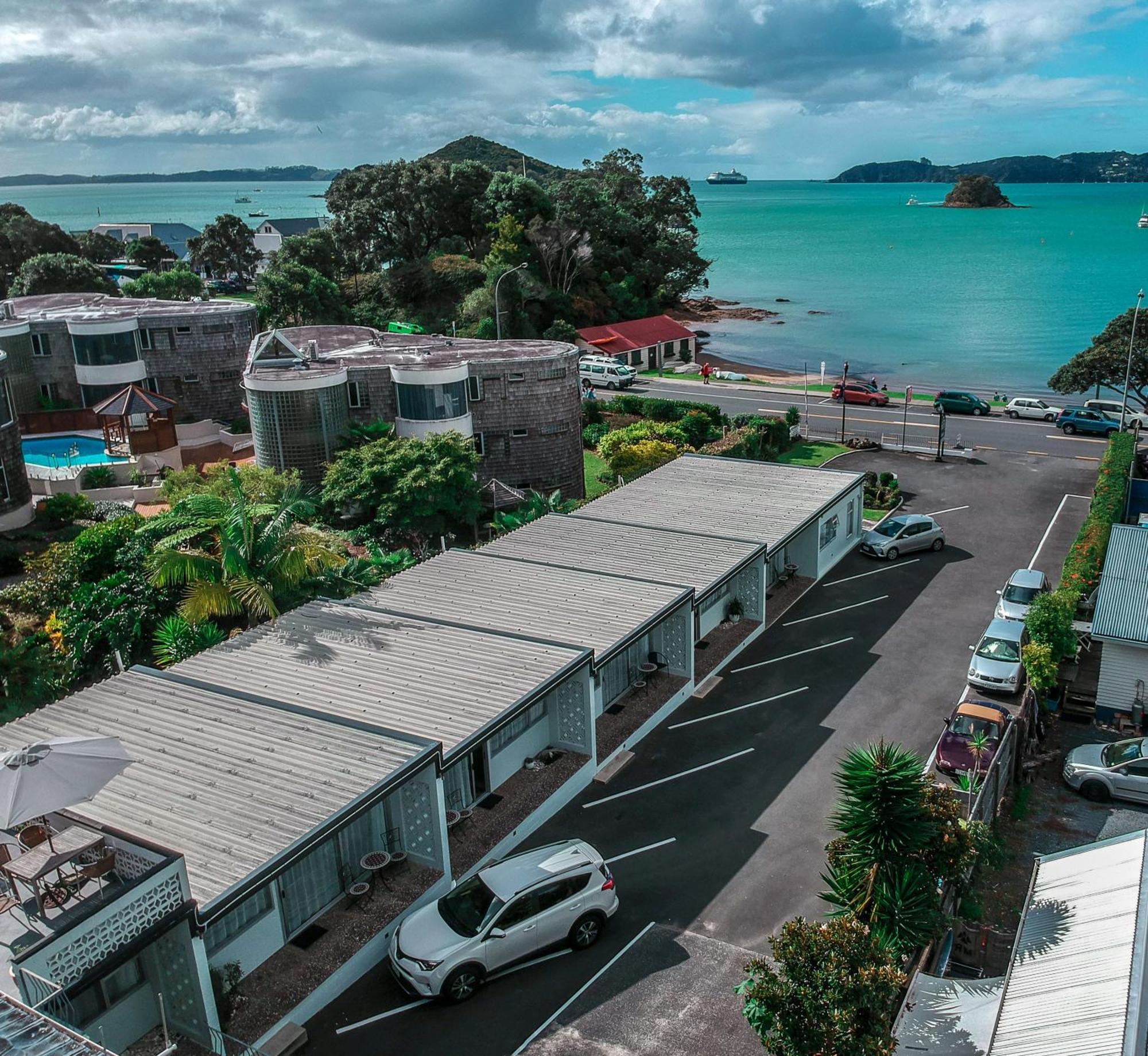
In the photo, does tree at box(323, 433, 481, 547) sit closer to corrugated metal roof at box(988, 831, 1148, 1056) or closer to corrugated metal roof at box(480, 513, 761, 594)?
corrugated metal roof at box(480, 513, 761, 594)

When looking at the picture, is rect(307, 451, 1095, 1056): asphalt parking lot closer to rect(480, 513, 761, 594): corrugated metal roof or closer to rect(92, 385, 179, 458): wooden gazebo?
rect(480, 513, 761, 594): corrugated metal roof

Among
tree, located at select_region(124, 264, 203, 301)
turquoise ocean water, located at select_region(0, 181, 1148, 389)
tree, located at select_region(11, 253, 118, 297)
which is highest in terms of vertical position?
tree, located at select_region(11, 253, 118, 297)

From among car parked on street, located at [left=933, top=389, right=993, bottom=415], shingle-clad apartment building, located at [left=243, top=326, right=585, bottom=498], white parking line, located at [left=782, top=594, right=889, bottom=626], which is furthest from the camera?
car parked on street, located at [left=933, top=389, right=993, bottom=415]

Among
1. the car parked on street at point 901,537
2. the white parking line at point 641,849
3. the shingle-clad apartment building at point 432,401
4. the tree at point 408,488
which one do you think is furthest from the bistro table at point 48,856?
the car parked on street at point 901,537

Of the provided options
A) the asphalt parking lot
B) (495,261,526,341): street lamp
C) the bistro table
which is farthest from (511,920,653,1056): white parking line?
(495,261,526,341): street lamp

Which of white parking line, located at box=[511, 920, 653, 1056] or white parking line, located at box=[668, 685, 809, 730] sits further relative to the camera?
white parking line, located at box=[668, 685, 809, 730]

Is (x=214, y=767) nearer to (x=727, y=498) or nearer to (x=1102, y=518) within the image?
(x=727, y=498)

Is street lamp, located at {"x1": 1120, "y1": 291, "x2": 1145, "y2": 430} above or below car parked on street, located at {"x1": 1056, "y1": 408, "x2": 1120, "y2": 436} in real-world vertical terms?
above

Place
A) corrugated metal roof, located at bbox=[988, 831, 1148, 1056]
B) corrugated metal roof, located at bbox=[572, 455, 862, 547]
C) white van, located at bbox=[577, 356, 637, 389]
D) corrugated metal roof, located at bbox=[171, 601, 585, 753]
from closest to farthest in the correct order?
corrugated metal roof, located at bbox=[988, 831, 1148, 1056] → corrugated metal roof, located at bbox=[171, 601, 585, 753] → corrugated metal roof, located at bbox=[572, 455, 862, 547] → white van, located at bbox=[577, 356, 637, 389]
